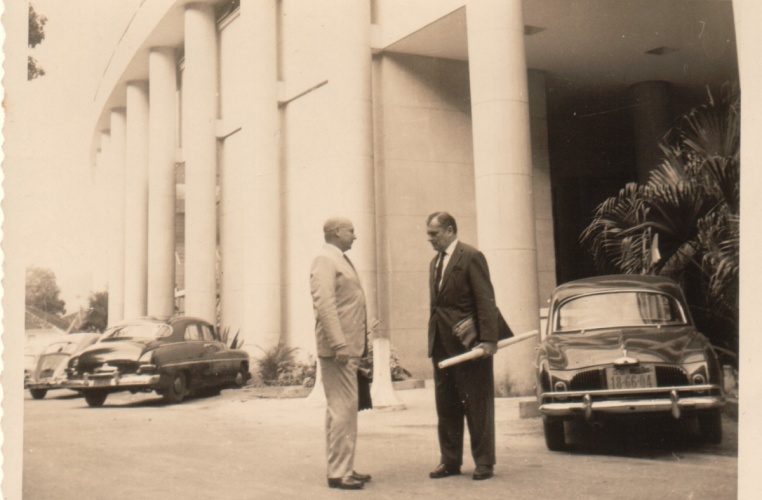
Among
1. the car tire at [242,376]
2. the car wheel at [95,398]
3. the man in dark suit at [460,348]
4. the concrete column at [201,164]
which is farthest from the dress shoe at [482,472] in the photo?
the concrete column at [201,164]

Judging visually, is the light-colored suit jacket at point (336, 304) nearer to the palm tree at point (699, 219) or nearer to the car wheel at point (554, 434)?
the car wheel at point (554, 434)

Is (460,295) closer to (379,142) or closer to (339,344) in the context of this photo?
(339,344)

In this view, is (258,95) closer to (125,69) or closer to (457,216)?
(457,216)

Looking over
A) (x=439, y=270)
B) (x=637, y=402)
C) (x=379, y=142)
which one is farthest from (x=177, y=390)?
(x=637, y=402)

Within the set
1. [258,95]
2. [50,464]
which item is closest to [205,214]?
[258,95]

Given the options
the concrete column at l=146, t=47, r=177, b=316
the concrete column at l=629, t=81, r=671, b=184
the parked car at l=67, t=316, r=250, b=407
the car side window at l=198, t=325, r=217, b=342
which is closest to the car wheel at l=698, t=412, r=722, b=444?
the parked car at l=67, t=316, r=250, b=407

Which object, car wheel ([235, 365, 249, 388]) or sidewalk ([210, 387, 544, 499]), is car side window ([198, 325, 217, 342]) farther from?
sidewalk ([210, 387, 544, 499])

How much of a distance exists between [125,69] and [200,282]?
27.2 feet

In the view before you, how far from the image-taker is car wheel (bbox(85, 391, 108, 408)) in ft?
38.8

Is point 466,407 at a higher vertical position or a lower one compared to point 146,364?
lower

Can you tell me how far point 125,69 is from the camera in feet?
81.3

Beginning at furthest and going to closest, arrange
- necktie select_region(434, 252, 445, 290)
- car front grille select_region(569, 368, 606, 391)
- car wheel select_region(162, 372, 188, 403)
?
car wheel select_region(162, 372, 188, 403), car front grille select_region(569, 368, 606, 391), necktie select_region(434, 252, 445, 290)

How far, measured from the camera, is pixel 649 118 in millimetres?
19234

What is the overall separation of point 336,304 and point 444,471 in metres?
1.45
